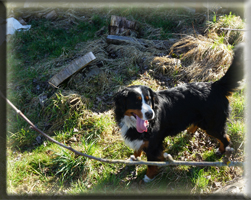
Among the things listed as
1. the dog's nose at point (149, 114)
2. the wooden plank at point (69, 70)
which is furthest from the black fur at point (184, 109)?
the wooden plank at point (69, 70)

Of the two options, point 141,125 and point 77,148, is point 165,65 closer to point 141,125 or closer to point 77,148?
point 141,125

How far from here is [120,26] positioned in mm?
5613

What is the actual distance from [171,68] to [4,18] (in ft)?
17.9

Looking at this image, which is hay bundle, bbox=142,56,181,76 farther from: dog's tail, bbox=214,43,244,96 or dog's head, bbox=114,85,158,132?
dog's head, bbox=114,85,158,132

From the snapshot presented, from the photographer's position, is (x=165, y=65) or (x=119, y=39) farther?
(x=119, y=39)

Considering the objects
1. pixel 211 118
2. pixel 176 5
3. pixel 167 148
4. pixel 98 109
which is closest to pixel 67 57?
pixel 98 109

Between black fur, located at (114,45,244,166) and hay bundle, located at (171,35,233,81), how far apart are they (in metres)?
1.61

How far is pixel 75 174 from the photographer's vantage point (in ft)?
10.1

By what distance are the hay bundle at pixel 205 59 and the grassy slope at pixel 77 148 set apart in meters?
0.90

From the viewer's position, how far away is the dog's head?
2583 mm

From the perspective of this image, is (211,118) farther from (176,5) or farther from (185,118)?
(176,5)

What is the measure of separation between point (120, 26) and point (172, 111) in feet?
12.0

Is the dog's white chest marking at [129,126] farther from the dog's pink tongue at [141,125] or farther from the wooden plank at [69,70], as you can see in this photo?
the wooden plank at [69,70]

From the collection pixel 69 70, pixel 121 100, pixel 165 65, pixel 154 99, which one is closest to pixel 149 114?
pixel 154 99
